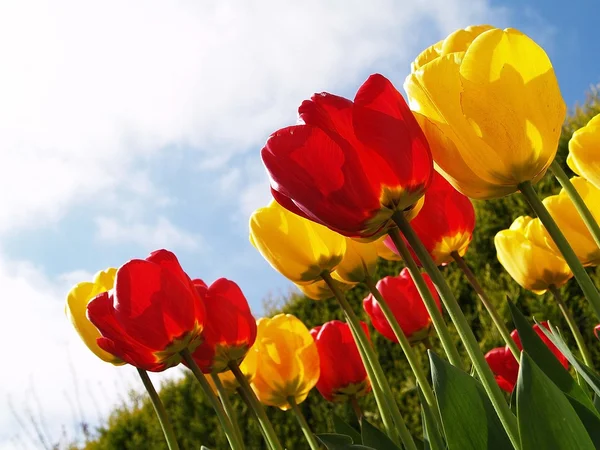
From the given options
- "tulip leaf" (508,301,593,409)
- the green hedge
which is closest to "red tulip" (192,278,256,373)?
"tulip leaf" (508,301,593,409)

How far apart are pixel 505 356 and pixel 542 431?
1.10m

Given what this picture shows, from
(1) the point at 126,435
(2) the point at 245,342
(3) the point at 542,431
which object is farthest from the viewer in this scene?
(1) the point at 126,435

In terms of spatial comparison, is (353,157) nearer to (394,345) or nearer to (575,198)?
(575,198)

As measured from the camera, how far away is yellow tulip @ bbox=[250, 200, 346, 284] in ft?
4.94

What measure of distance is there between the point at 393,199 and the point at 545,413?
320 mm

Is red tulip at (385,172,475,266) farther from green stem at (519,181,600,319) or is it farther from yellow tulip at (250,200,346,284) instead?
green stem at (519,181,600,319)

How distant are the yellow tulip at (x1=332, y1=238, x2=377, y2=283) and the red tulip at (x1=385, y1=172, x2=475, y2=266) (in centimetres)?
12

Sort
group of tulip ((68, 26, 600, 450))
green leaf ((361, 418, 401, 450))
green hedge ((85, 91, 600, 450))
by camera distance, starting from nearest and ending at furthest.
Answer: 1. group of tulip ((68, 26, 600, 450))
2. green leaf ((361, 418, 401, 450))
3. green hedge ((85, 91, 600, 450))

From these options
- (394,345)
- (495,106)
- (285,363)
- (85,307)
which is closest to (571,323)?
(285,363)

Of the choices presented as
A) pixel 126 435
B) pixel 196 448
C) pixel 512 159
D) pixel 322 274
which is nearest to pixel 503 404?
pixel 512 159

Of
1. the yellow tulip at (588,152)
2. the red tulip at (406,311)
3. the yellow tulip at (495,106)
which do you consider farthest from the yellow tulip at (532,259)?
the yellow tulip at (495,106)

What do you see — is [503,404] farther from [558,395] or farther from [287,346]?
[287,346]

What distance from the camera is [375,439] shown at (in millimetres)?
1376

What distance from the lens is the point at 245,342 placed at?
4.94 feet
